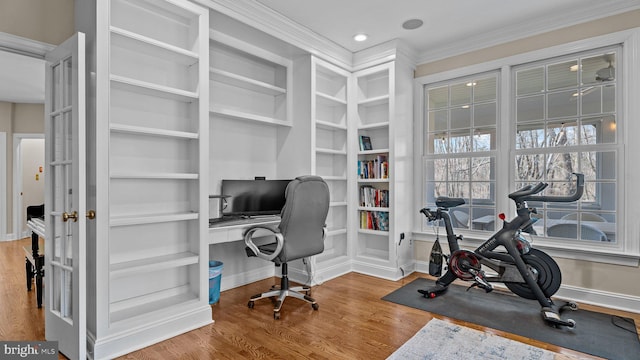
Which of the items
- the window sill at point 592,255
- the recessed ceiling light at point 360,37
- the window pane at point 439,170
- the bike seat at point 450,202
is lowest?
the window sill at point 592,255

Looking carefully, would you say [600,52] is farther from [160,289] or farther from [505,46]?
[160,289]

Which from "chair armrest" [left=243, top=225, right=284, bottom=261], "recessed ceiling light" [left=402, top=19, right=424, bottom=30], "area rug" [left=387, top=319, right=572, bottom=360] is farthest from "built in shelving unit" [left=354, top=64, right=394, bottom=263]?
"chair armrest" [left=243, top=225, right=284, bottom=261]

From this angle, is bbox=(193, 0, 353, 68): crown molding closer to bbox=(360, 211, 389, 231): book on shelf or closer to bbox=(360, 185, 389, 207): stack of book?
bbox=(360, 185, 389, 207): stack of book

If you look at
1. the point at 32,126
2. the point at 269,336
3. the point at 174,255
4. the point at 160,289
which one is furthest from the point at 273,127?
the point at 32,126

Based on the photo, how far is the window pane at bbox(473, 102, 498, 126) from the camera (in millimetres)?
3758

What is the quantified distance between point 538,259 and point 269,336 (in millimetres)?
2350

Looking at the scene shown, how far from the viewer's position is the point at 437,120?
13.7ft

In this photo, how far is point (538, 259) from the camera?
286 cm

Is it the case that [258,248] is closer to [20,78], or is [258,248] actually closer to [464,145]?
[464,145]

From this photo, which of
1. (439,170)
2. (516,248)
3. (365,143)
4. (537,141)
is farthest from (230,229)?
(537,141)

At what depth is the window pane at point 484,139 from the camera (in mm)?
3752

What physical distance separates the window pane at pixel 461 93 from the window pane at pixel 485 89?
0.07m

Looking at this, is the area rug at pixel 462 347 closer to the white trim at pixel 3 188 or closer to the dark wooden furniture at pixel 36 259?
the dark wooden furniture at pixel 36 259

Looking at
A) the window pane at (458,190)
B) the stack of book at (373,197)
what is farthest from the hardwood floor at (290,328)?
the window pane at (458,190)
